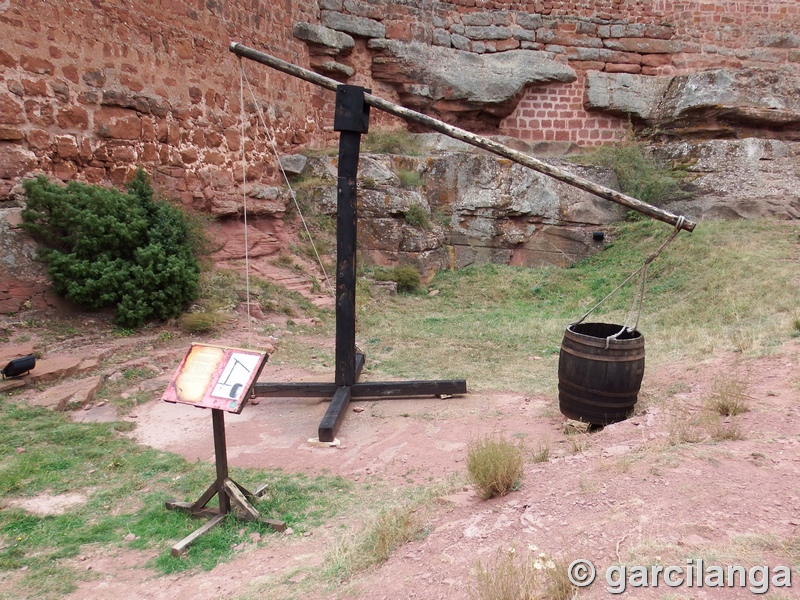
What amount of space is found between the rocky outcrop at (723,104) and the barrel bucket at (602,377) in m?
11.2

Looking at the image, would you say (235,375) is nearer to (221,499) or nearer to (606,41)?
(221,499)

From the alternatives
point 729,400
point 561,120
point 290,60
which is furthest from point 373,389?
point 561,120

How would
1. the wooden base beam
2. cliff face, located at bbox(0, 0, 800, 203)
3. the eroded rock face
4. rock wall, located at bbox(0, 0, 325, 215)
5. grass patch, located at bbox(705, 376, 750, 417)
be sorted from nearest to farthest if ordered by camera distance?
1. grass patch, located at bbox(705, 376, 750, 417)
2. the wooden base beam
3. rock wall, located at bbox(0, 0, 325, 215)
4. cliff face, located at bbox(0, 0, 800, 203)
5. the eroded rock face

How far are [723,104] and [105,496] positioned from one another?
1466 cm

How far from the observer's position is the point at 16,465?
13.9ft

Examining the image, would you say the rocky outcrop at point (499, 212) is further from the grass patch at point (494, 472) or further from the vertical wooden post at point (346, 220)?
the grass patch at point (494, 472)

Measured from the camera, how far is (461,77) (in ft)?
46.4

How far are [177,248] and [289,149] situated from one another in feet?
16.4

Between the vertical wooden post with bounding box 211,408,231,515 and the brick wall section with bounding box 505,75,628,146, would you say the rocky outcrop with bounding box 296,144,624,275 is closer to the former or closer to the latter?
the brick wall section with bounding box 505,75,628,146

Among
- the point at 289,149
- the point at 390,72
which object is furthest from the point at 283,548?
the point at 390,72

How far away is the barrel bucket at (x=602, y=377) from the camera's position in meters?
4.84

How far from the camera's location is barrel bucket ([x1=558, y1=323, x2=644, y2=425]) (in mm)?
4844

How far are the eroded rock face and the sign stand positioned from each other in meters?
11.6

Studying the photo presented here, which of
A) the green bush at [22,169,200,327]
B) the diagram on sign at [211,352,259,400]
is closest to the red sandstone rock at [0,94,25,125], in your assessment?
the green bush at [22,169,200,327]
